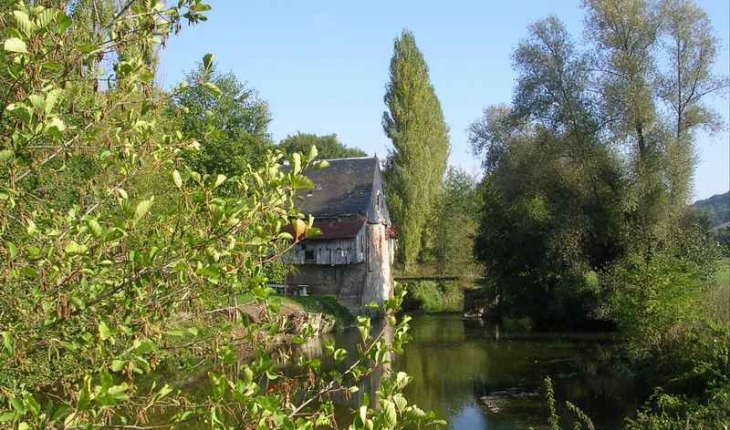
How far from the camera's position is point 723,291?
1898 centimetres

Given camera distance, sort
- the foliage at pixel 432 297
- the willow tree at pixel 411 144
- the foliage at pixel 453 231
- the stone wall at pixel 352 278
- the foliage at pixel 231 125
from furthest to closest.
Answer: the willow tree at pixel 411 144
the foliage at pixel 453 231
the foliage at pixel 432 297
the stone wall at pixel 352 278
the foliage at pixel 231 125

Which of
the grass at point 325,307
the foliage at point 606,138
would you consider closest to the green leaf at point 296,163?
the foliage at point 606,138

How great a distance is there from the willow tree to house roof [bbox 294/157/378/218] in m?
8.54

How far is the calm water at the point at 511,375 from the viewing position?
1473 cm

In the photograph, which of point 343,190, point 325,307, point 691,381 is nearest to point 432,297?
point 343,190

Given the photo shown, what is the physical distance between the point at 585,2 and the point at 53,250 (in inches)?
1041

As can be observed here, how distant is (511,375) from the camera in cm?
1917

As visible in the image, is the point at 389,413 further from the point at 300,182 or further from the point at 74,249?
the point at 74,249

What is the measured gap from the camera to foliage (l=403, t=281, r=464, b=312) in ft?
133

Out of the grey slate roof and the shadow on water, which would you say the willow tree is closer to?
the grey slate roof

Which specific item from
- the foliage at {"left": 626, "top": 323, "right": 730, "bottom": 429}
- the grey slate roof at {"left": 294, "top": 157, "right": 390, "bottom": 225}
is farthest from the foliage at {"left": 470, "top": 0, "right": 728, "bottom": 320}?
the grey slate roof at {"left": 294, "top": 157, "right": 390, "bottom": 225}

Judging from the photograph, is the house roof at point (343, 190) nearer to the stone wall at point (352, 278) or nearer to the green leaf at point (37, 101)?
the stone wall at point (352, 278)

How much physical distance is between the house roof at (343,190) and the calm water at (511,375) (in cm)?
1306

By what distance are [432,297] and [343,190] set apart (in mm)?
8264
